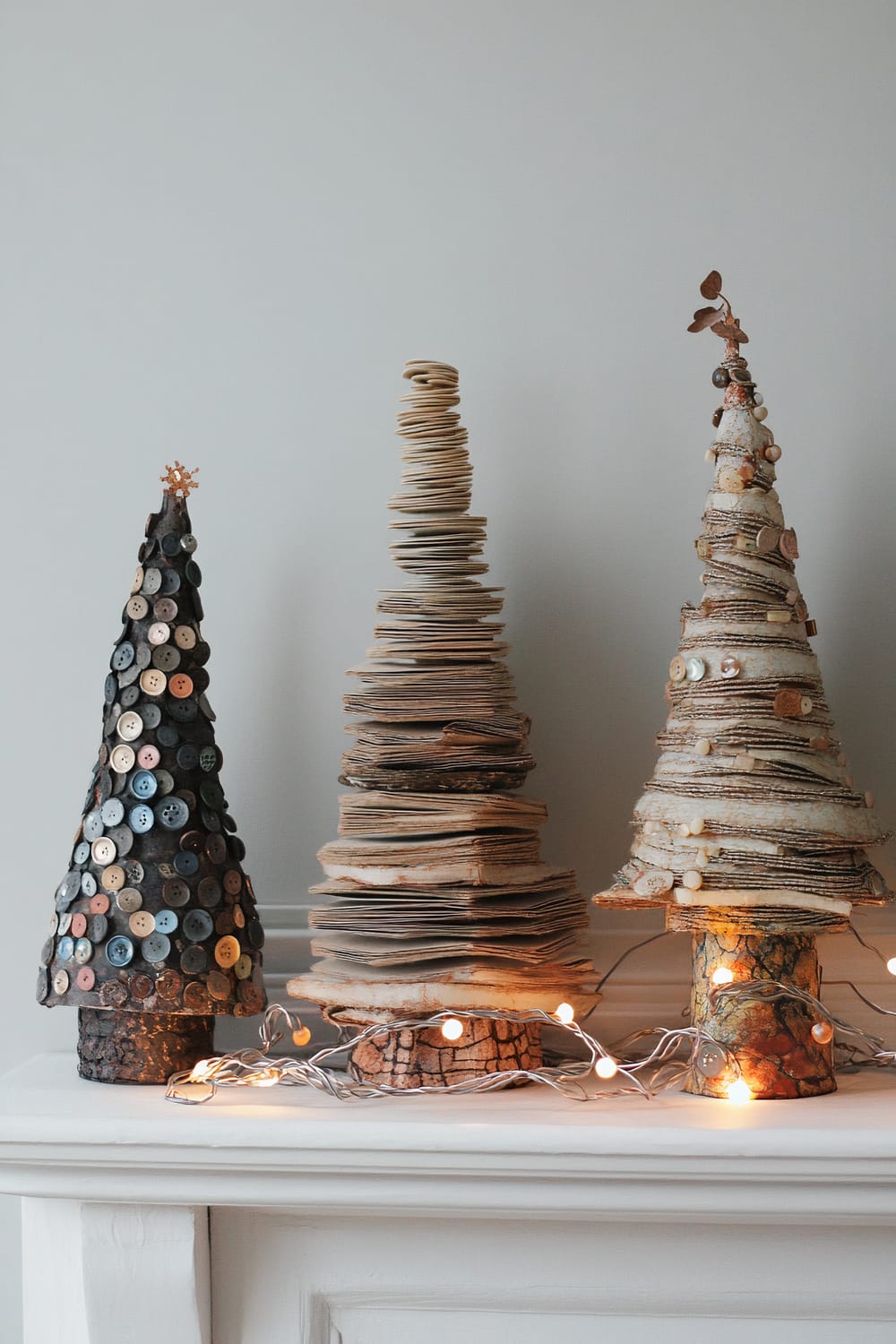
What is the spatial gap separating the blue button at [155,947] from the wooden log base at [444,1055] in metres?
0.17

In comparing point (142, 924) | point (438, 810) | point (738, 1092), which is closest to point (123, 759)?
point (142, 924)

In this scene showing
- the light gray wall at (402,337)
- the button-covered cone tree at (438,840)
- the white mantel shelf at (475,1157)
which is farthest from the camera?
the light gray wall at (402,337)

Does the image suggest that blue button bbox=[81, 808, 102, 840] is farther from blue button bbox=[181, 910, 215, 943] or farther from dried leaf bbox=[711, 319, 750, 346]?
dried leaf bbox=[711, 319, 750, 346]

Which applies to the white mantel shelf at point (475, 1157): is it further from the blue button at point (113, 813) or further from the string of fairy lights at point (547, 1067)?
the blue button at point (113, 813)

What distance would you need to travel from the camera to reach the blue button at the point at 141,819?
35.4 inches

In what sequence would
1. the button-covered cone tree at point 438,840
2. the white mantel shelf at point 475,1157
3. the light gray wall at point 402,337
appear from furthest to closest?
the light gray wall at point 402,337, the button-covered cone tree at point 438,840, the white mantel shelf at point 475,1157

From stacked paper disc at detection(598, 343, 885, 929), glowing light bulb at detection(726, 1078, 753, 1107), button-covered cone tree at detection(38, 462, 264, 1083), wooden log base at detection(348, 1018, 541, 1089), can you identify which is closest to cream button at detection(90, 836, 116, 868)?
button-covered cone tree at detection(38, 462, 264, 1083)

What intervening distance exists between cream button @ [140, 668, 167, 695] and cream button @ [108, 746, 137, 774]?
5cm

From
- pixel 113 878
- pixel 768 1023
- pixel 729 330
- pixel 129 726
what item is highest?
pixel 729 330

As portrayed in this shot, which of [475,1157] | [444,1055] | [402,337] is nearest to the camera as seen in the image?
[475,1157]

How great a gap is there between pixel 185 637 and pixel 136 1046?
32 centimetres

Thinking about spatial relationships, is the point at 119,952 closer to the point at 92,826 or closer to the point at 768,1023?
the point at 92,826

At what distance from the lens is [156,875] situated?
0.89 meters

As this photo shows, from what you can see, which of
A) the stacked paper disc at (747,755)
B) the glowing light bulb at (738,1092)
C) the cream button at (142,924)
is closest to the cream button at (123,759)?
the cream button at (142,924)
